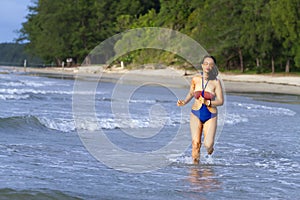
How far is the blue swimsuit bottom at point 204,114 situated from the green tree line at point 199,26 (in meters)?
25.5

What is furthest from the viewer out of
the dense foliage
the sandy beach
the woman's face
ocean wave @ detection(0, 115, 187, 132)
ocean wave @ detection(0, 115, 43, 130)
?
the dense foliage

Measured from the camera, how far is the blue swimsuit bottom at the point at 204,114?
7801 millimetres

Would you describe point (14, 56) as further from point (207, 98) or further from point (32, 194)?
point (32, 194)

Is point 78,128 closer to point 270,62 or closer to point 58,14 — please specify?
point 270,62

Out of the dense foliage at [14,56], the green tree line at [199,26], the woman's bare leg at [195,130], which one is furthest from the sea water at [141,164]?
the dense foliage at [14,56]

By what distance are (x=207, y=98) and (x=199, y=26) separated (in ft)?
151

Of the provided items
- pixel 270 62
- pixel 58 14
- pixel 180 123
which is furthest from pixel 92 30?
pixel 180 123

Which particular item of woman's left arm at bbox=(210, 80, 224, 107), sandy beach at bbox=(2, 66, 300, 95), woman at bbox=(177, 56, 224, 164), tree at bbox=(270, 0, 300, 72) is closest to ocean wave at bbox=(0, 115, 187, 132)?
woman at bbox=(177, 56, 224, 164)

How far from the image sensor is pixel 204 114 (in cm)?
782

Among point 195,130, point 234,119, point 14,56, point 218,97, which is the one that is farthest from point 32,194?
point 14,56

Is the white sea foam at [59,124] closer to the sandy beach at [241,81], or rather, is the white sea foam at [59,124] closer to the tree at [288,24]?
the sandy beach at [241,81]

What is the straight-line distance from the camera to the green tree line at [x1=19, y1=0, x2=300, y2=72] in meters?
41.4

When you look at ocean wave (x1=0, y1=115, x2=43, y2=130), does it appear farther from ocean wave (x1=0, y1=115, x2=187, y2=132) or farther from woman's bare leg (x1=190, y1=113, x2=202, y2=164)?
woman's bare leg (x1=190, y1=113, x2=202, y2=164)

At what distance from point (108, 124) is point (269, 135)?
12.6 ft
